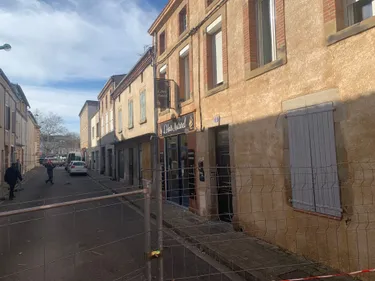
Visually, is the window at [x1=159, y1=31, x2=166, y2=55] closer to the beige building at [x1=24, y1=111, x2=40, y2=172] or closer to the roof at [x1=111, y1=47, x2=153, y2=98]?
the roof at [x1=111, y1=47, x2=153, y2=98]

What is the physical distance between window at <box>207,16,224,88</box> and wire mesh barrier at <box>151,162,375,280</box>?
2868 millimetres

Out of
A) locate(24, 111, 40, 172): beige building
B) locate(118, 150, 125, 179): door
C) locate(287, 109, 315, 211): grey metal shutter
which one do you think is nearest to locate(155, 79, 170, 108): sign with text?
locate(287, 109, 315, 211): grey metal shutter

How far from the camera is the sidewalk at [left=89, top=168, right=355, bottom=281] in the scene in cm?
500

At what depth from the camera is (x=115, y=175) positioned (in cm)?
2519

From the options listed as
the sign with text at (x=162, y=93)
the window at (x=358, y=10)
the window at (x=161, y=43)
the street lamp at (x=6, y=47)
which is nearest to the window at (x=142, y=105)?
the window at (x=161, y=43)

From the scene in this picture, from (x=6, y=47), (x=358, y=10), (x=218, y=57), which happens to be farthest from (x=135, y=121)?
(x=358, y=10)

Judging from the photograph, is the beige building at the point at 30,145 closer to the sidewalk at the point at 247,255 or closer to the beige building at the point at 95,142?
the beige building at the point at 95,142

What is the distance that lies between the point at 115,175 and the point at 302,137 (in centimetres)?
2119

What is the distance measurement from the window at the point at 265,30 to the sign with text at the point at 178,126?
11.9 ft

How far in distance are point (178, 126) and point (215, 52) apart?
3168 mm

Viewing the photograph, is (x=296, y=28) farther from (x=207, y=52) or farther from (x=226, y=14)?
(x=207, y=52)

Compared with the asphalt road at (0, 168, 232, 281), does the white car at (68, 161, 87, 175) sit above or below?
above

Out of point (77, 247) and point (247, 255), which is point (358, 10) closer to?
point (247, 255)

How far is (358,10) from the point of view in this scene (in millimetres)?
4949
